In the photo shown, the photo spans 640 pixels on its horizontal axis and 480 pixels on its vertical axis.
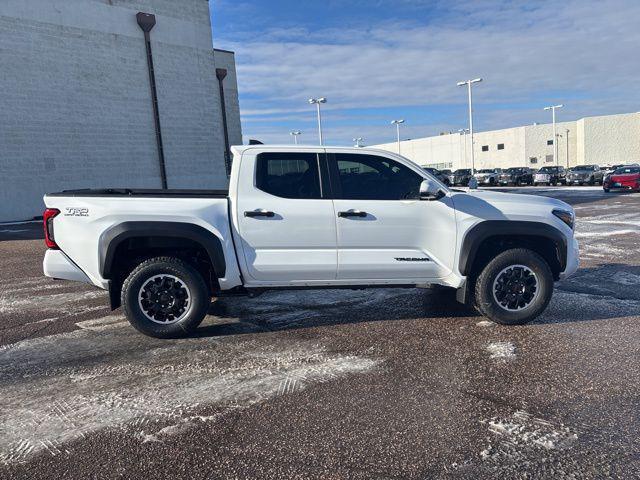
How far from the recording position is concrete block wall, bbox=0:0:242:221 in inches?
853

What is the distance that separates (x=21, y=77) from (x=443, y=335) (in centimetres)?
2357

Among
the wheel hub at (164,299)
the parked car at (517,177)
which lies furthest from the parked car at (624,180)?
the wheel hub at (164,299)

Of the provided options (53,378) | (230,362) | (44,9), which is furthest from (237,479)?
(44,9)

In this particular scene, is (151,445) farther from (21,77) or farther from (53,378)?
(21,77)

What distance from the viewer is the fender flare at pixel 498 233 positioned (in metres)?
5.08

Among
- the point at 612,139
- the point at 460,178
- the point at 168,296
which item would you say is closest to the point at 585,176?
the point at 460,178

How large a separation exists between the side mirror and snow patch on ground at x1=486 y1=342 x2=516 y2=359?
1.59m

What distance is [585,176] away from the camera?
3553 centimetres

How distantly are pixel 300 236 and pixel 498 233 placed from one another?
2099 mm

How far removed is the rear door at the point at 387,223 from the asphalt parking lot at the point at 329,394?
2.30 feet

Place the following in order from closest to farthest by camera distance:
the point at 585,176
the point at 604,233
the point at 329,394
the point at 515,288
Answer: the point at 329,394 < the point at 515,288 < the point at 604,233 < the point at 585,176

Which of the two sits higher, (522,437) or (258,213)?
(258,213)

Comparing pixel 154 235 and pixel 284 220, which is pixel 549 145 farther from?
pixel 154 235

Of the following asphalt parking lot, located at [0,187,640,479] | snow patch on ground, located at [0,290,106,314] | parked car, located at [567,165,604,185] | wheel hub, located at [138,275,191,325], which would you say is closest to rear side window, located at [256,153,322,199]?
wheel hub, located at [138,275,191,325]
